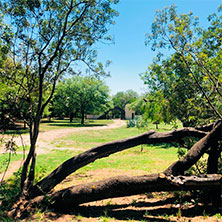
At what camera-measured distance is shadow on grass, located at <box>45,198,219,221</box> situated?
4.16 meters

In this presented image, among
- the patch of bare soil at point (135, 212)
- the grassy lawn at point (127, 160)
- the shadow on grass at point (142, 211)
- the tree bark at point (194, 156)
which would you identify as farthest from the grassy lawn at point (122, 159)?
the tree bark at point (194, 156)

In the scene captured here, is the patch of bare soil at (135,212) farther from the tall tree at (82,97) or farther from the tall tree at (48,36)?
the tall tree at (82,97)

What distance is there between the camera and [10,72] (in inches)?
237

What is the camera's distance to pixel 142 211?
4496 millimetres

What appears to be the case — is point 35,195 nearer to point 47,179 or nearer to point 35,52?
point 47,179

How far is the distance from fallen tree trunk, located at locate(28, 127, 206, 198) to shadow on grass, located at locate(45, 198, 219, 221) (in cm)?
83

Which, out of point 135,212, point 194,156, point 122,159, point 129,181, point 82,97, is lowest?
point 122,159

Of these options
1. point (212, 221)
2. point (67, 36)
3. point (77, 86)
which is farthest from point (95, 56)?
point (77, 86)

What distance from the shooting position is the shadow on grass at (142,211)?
13.7 feet

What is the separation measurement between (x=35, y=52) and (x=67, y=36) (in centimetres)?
112

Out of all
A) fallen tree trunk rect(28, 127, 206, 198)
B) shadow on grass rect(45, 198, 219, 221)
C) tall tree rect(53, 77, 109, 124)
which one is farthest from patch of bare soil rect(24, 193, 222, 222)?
tall tree rect(53, 77, 109, 124)

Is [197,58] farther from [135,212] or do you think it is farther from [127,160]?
[127,160]

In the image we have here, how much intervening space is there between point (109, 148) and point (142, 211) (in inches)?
65.0

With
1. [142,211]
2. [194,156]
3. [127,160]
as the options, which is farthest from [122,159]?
[194,156]
